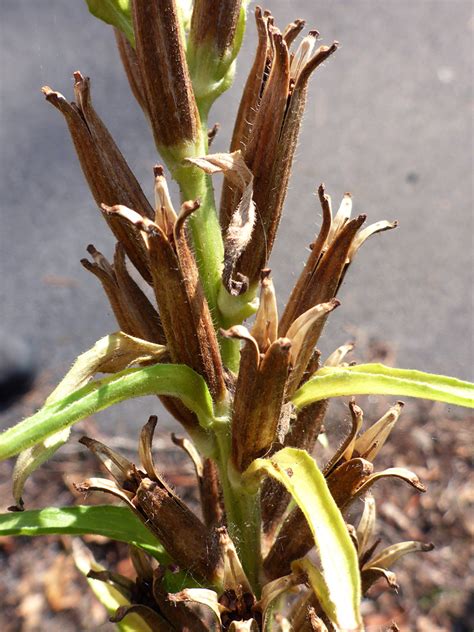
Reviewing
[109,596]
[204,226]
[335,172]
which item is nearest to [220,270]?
[204,226]

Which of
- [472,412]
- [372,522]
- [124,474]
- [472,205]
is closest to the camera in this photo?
[124,474]

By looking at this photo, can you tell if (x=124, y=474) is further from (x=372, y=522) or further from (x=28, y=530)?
(x=372, y=522)

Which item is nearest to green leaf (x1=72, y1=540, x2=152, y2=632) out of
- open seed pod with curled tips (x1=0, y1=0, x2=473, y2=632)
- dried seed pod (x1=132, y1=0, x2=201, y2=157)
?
open seed pod with curled tips (x1=0, y1=0, x2=473, y2=632)

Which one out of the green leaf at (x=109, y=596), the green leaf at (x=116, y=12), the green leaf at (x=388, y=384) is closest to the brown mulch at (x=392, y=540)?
the green leaf at (x=109, y=596)

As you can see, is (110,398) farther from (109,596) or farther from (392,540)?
(392,540)

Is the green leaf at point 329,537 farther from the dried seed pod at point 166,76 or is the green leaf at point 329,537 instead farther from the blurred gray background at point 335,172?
the blurred gray background at point 335,172

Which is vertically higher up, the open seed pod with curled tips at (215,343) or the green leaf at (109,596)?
the open seed pod with curled tips at (215,343)

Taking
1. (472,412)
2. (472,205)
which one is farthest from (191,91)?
(472,205)
